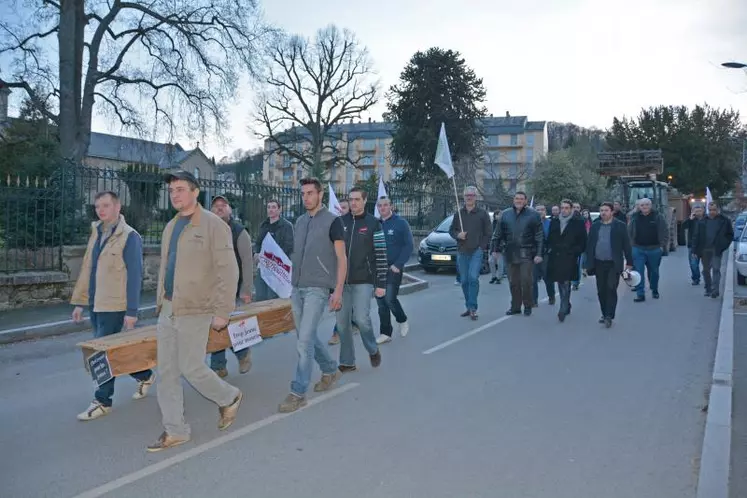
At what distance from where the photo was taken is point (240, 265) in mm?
7254

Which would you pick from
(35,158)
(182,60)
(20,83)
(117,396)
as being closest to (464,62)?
(182,60)

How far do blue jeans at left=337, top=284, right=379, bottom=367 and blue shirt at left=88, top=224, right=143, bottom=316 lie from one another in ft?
6.47

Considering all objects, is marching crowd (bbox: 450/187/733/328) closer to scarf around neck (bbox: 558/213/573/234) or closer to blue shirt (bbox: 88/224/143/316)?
scarf around neck (bbox: 558/213/573/234)

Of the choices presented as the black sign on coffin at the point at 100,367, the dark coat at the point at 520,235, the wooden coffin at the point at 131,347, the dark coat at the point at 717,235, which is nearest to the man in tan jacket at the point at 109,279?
the wooden coffin at the point at 131,347

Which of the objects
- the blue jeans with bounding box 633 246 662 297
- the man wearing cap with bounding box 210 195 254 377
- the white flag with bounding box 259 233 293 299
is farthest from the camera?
the blue jeans with bounding box 633 246 662 297

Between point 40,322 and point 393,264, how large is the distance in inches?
209

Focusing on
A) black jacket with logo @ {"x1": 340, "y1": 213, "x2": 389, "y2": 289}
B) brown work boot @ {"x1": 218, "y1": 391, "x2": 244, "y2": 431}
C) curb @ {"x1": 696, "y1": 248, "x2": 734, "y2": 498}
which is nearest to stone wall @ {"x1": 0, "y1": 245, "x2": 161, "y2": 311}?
black jacket with logo @ {"x1": 340, "y1": 213, "x2": 389, "y2": 289}

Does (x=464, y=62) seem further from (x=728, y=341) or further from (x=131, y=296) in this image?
(x=131, y=296)

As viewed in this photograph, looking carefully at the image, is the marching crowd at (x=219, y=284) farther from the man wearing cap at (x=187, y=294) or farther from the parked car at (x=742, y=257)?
the parked car at (x=742, y=257)

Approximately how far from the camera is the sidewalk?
9.37 metres

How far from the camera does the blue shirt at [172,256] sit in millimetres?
4773

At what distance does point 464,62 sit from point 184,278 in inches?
1517

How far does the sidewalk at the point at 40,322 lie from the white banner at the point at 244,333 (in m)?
4.76

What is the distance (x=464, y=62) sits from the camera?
4094 centimetres
